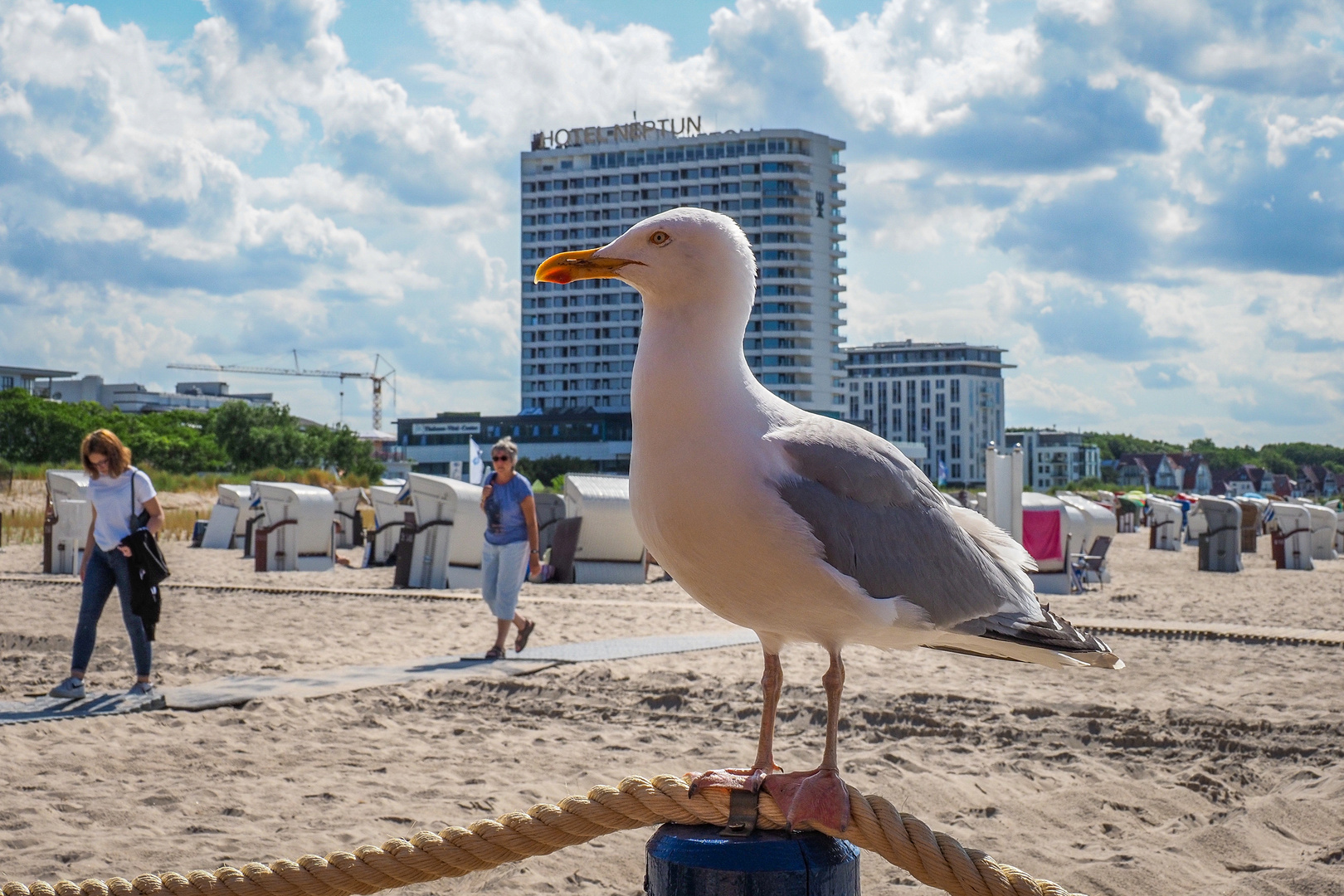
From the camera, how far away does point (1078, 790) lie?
6.12 m

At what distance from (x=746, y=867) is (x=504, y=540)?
855 centimetres

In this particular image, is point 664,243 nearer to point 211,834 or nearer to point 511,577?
point 211,834

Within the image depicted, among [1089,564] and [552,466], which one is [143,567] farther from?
[552,466]

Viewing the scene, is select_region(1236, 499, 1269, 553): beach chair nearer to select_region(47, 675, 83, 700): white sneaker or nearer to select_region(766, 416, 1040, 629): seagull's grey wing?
select_region(47, 675, 83, 700): white sneaker

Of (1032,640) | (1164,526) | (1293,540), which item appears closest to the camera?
(1032,640)

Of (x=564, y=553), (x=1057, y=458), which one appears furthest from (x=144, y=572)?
(x=1057, y=458)

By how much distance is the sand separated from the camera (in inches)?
196

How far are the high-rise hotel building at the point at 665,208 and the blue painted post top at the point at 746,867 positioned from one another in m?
114

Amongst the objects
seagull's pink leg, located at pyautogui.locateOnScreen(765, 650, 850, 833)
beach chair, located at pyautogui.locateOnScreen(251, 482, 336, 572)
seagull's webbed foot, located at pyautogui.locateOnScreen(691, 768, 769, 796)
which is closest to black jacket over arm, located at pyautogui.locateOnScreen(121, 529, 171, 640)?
seagull's webbed foot, located at pyautogui.locateOnScreen(691, 768, 769, 796)

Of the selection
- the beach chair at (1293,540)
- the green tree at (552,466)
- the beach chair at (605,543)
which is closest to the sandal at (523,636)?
the beach chair at (605,543)

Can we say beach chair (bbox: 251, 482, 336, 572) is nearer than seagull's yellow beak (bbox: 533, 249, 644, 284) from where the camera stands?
No

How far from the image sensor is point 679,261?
213cm

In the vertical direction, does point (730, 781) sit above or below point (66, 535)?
above

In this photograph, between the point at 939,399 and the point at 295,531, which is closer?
the point at 295,531
